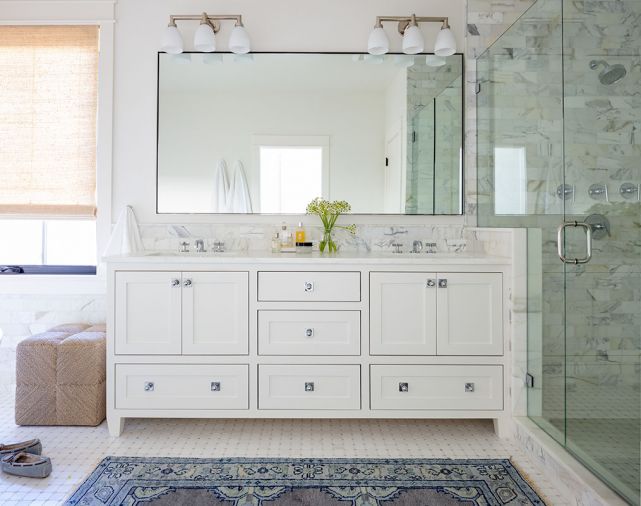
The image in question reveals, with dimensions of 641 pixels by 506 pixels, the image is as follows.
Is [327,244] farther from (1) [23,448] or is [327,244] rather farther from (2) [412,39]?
(1) [23,448]

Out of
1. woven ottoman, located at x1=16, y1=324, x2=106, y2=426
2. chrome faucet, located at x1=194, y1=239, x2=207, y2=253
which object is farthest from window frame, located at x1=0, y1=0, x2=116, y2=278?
woven ottoman, located at x1=16, y1=324, x2=106, y2=426

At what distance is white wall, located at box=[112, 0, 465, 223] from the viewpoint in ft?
9.45

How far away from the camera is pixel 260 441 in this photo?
7.67 ft

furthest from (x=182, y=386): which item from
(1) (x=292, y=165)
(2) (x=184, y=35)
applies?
(2) (x=184, y=35)

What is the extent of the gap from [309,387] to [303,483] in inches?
18.7

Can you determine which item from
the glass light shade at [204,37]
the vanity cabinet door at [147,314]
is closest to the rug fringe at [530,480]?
the vanity cabinet door at [147,314]

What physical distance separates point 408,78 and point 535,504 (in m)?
2.21

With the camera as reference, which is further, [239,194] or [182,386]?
[239,194]

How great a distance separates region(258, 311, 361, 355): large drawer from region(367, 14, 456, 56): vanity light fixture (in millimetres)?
1512

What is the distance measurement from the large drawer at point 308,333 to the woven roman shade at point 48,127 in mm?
1412

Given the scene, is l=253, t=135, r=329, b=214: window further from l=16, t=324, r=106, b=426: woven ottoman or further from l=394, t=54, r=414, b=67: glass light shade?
l=16, t=324, r=106, b=426: woven ottoman

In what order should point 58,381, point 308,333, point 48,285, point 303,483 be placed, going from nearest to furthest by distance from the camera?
point 303,483
point 308,333
point 58,381
point 48,285

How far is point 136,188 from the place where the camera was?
114 inches

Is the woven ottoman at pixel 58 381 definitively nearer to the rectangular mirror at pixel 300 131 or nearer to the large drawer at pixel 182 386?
the large drawer at pixel 182 386
